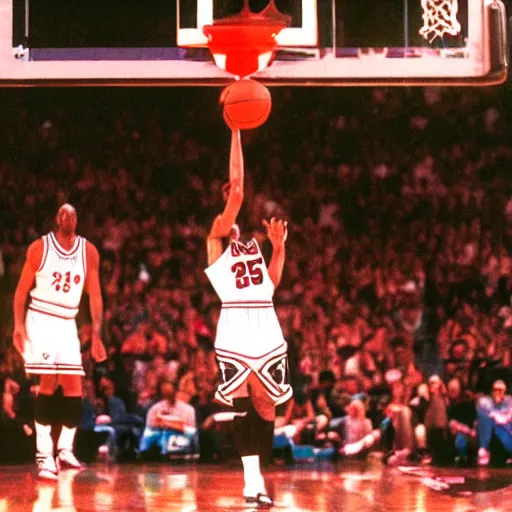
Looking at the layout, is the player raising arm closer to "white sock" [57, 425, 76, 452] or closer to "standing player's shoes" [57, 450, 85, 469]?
"white sock" [57, 425, 76, 452]

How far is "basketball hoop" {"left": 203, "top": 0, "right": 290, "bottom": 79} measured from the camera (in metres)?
7.21

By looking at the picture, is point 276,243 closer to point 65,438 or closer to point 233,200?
point 233,200

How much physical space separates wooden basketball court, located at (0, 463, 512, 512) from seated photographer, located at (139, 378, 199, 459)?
0.36 metres

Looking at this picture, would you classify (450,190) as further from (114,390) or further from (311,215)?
(114,390)

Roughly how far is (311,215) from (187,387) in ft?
9.87

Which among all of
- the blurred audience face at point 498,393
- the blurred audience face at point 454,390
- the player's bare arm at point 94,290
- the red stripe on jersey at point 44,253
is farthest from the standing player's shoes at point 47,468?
the blurred audience face at point 498,393

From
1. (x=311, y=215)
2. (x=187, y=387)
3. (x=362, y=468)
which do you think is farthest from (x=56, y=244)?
(x=311, y=215)

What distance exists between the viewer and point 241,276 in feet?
19.5

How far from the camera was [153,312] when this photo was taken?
32.4 ft

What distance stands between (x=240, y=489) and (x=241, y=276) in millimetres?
1476

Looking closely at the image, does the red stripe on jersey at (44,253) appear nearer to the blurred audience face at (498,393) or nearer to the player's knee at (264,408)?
the player's knee at (264,408)

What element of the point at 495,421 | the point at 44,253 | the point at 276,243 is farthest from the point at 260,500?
the point at 495,421

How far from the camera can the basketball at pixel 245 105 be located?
638 cm

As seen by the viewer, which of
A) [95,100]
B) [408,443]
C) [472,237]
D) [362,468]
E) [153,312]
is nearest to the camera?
[362,468]
